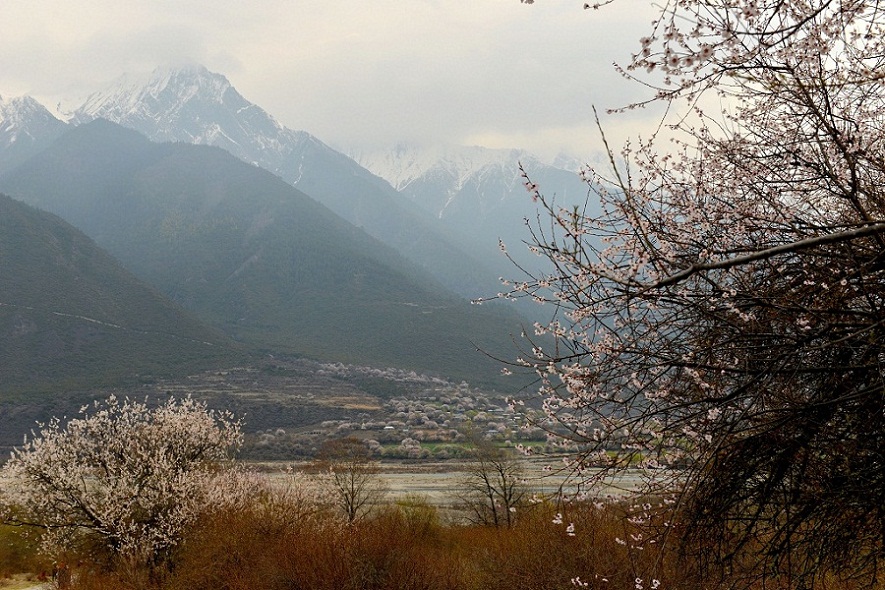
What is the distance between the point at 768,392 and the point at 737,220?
57.5 inches

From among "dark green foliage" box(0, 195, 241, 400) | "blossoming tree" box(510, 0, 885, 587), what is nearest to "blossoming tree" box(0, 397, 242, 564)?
"blossoming tree" box(510, 0, 885, 587)

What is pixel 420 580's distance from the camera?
20266mm

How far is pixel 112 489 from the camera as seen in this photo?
2538 cm

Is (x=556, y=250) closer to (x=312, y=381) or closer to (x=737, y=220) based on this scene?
(x=737, y=220)

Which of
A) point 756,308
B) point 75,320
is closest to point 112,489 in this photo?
point 756,308

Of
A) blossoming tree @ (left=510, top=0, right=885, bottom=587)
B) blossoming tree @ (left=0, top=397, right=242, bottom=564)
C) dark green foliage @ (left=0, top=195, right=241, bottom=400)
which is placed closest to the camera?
blossoming tree @ (left=510, top=0, right=885, bottom=587)

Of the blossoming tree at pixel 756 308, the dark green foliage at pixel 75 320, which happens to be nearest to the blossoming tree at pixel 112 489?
the blossoming tree at pixel 756 308

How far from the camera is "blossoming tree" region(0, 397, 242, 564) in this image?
24844 millimetres

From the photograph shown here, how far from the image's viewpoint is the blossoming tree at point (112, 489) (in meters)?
24.8

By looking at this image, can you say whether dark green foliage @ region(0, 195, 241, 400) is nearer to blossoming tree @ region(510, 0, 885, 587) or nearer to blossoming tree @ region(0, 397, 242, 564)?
blossoming tree @ region(0, 397, 242, 564)

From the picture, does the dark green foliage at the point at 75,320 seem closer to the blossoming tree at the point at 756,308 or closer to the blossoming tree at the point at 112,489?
the blossoming tree at the point at 112,489

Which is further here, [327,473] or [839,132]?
[327,473]

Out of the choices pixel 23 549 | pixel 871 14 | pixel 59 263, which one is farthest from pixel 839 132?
pixel 59 263

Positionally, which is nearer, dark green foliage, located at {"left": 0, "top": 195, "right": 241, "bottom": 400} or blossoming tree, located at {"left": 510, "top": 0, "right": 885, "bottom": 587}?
blossoming tree, located at {"left": 510, "top": 0, "right": 885, "bottom": 587}
